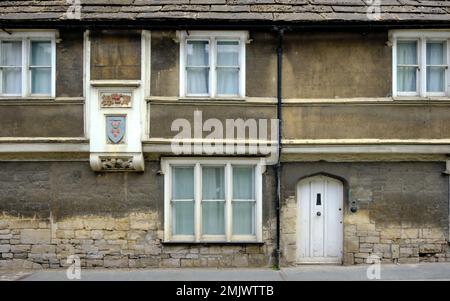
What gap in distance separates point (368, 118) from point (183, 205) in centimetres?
473

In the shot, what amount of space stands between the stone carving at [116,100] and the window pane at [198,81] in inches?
57.6

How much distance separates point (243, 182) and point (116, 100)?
3464 millimetres

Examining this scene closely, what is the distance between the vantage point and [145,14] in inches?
446

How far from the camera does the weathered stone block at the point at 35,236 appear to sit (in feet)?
37.5

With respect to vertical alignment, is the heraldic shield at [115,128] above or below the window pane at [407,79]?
below

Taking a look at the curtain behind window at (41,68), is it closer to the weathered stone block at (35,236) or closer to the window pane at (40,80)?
the window pane at (40,80)

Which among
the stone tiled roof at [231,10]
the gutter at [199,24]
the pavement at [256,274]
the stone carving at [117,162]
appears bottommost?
the pavement at [256,274]

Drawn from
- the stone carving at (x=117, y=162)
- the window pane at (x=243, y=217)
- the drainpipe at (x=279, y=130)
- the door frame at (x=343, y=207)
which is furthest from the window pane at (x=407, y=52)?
the stone carving at (x=117, y=162)

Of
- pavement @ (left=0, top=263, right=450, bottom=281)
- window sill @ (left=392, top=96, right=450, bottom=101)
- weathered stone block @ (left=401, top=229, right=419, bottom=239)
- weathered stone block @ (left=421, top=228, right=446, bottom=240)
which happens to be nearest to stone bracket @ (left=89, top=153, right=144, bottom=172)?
pavement @ (left=0, top=263, right=450, bottom=281)

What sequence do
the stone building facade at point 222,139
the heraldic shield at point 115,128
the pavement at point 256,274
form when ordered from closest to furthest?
1. the pavement at point 256,274
2. the heraldic shield at point 115,128
3. the stone building facade at point 222,139

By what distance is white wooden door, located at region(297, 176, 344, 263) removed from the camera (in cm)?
1177

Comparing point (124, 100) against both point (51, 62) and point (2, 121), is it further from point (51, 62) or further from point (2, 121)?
point (2, 121)
